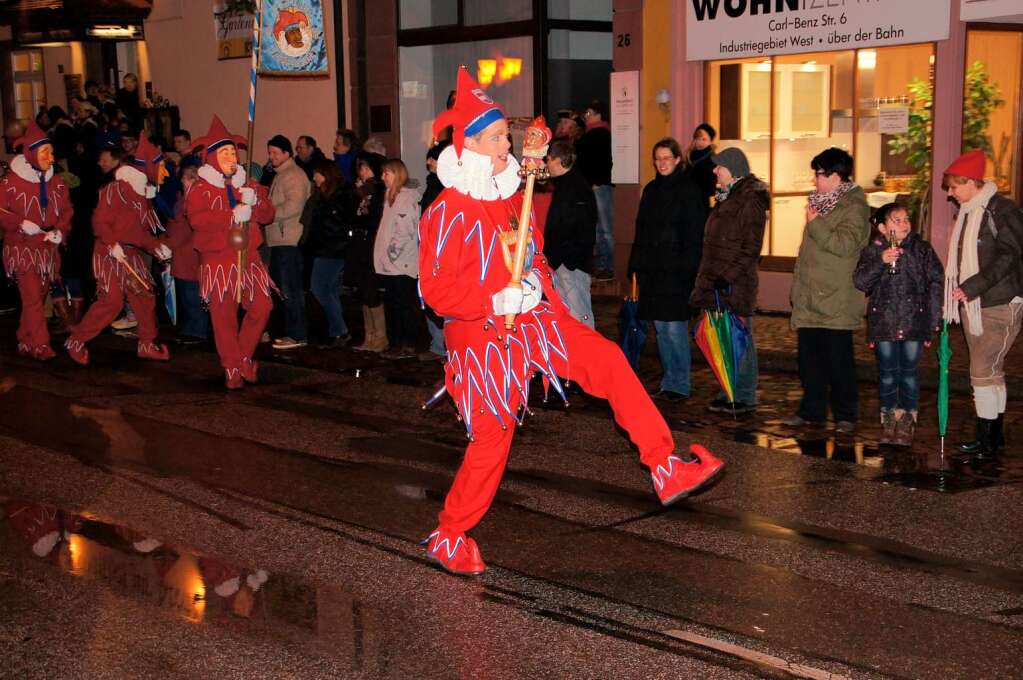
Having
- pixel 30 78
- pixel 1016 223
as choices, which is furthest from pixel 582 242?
pixel 30 78

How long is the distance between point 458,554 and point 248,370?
5.61 metres

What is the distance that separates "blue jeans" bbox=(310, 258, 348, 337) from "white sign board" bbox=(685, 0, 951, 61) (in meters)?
4.91

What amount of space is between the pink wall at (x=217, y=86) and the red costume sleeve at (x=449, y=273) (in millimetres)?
13858

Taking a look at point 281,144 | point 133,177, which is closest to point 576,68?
point 281,144

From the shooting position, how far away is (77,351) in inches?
492

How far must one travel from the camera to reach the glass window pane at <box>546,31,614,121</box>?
17.2m

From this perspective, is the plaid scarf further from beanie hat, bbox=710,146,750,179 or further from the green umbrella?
the green umbrella

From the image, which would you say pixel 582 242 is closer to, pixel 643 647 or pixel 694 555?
pixel 694 555

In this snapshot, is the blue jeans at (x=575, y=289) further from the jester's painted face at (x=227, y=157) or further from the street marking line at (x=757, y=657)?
the street marking line at (x=757, y=657)

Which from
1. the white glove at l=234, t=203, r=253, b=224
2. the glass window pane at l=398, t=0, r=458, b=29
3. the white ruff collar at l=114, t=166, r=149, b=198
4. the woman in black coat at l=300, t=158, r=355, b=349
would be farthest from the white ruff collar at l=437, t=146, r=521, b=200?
the glass window pane at l=398, t=0, r=458, b=29

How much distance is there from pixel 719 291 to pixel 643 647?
459cm

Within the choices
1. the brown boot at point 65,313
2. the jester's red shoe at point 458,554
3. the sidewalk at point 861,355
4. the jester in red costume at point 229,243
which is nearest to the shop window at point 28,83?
the brown boot at point 65,313

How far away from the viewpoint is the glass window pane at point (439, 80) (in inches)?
690

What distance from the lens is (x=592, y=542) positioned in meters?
6.62
